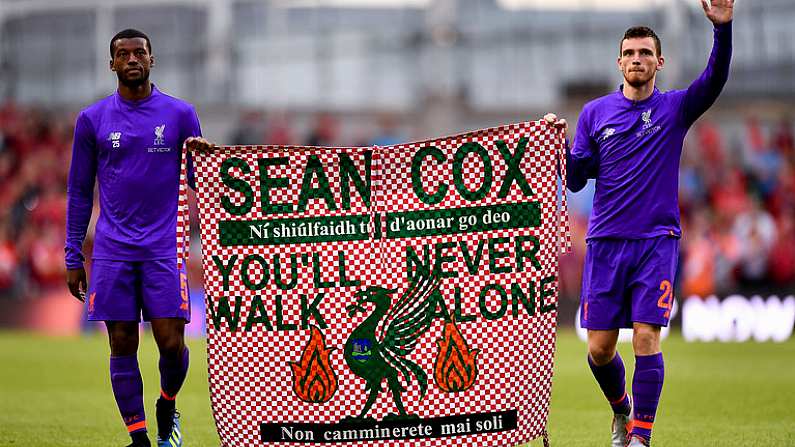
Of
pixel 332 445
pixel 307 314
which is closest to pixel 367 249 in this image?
pixel 307 314

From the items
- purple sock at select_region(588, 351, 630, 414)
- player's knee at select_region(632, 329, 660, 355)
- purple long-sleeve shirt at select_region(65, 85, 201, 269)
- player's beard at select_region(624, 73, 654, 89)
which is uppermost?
player's beard at select_region(624, 73, 654, 89)

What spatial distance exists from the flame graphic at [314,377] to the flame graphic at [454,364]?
0.62 m

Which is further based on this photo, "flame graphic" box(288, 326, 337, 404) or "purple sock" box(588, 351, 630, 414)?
"purple sock" box(588, 351, 630, 414)

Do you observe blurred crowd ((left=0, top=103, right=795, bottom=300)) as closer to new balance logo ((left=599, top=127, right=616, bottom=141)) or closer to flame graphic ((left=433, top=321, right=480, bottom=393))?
new balance logo ((left=599, top=127, right=616, bottom=141))

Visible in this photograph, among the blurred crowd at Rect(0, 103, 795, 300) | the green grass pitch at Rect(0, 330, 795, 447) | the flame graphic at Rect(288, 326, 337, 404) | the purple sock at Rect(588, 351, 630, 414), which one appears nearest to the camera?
the flame graphic at Rect(288, 326, 337, 404)

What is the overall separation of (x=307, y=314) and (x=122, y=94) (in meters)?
1.94

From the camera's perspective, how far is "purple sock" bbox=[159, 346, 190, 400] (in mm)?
8742

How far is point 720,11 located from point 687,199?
16652 millimetres

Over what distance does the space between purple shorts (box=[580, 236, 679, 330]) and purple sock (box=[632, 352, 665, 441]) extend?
0.82 ft

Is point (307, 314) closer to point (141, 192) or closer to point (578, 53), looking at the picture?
point (141, 192)

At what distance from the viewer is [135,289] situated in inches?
337

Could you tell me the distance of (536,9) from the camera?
1163 inches

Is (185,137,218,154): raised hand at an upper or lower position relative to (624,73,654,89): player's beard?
lower

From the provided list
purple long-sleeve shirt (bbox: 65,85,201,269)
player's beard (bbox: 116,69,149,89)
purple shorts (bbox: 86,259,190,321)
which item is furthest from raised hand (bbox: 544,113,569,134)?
player's beard (bbox: 116,69,149,89)
